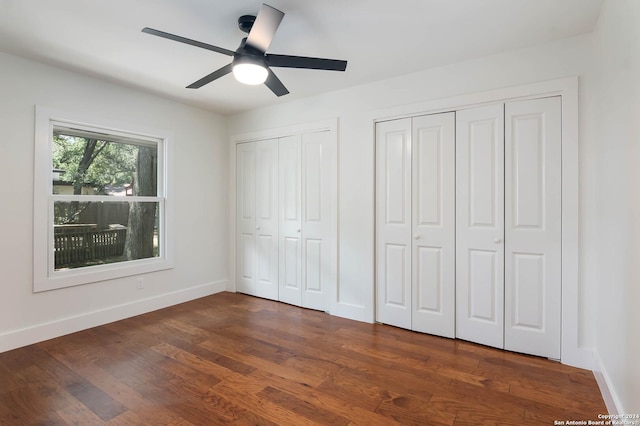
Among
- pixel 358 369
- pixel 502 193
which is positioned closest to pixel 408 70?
pixel 502 193

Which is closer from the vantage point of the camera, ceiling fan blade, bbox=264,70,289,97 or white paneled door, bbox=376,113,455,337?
ceiling fan blade, bbox=264,70,289,97

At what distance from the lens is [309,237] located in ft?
12.6

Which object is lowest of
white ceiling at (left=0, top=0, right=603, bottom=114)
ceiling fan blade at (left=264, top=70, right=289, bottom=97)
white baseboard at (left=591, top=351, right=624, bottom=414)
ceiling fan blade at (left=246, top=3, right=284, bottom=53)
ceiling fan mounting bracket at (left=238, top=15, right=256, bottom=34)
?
white baseboard at (left=591, top=351, right=624, bottom=414)

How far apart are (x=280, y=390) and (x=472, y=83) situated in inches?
115

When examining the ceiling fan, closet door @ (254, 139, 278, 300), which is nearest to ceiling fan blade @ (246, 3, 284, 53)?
the ceiling fan

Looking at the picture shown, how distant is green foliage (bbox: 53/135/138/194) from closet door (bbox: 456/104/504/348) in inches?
140

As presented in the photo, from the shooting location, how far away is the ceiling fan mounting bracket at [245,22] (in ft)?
7.03

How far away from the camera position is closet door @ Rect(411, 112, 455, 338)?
295 cm

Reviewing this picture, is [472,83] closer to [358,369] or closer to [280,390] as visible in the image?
[358,369]

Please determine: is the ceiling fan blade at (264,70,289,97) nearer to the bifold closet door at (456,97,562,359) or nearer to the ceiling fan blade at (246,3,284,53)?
the ceiling fan blade at (246,3,284,53)

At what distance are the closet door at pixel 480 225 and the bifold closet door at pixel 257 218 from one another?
223 cm

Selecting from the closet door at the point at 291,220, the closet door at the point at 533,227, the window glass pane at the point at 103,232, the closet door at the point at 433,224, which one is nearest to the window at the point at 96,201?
the window glass pane at the point at 103,232

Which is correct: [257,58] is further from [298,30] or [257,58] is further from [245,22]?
[298,30]

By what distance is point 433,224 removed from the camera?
9.98ft
